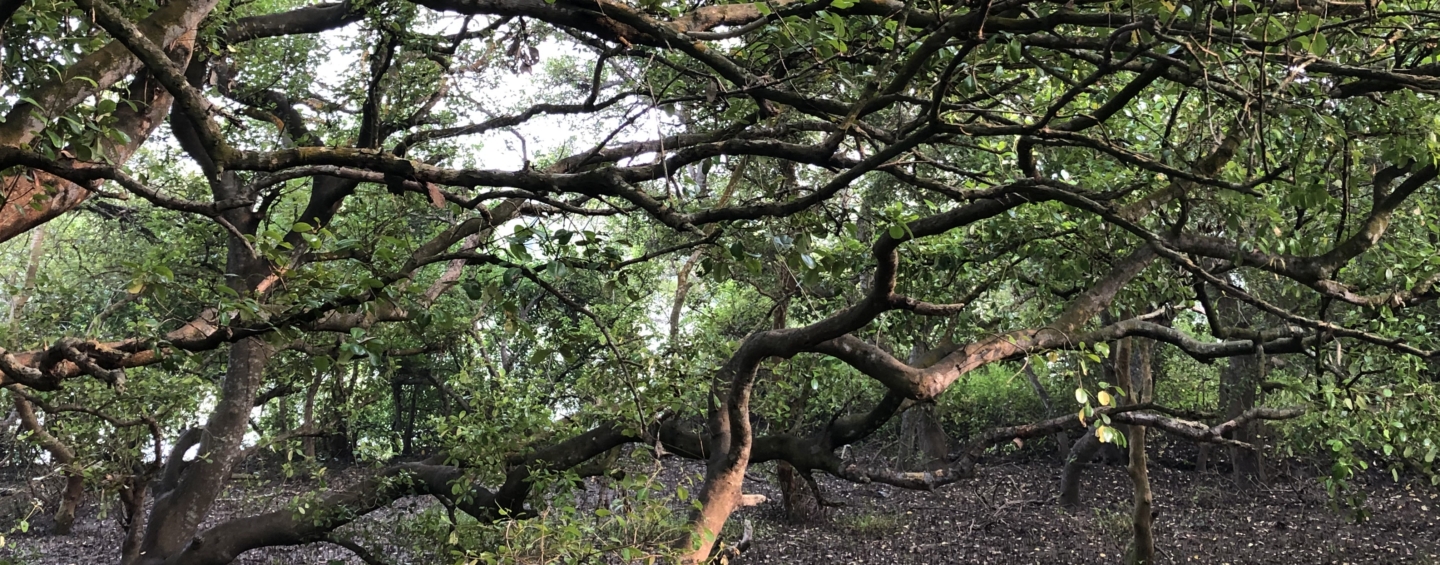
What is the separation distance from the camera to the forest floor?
25.7 feet

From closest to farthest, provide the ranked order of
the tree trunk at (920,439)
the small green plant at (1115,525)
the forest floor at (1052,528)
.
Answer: the forest floor at (1052,528) < the small green plant at (1115,525) < the tree trunk at (920,439)

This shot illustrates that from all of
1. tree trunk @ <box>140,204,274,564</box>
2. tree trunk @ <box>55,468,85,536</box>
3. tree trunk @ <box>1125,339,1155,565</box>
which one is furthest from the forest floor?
tree trunk @ <box>1125,339,1155,565</box>

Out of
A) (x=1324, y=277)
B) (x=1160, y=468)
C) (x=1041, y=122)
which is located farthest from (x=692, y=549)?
(x=1160, y=468)

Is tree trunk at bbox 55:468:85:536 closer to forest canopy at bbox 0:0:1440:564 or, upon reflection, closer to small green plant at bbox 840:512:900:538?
forest canopy at bbox 0:0:1440:564

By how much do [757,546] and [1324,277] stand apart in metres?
5.92

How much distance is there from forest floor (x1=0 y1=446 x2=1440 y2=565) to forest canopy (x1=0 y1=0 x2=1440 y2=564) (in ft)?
5.16

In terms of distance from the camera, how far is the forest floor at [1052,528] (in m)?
7.83

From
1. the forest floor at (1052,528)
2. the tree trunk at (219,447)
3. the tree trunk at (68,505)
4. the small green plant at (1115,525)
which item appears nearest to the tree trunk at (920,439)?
the forest floor at (1052,528)

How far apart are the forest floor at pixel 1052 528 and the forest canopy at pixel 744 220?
157 centimetres

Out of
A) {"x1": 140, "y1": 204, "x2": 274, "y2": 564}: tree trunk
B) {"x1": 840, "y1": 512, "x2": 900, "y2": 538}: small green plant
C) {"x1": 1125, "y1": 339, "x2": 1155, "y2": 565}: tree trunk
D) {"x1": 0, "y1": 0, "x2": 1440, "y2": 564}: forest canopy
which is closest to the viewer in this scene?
{"x1": 0, "y1": 0, "x2": 1440, "y2": 564}: forest canopy

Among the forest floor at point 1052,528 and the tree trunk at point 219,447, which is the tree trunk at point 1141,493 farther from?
the tree trunk at point 219,447

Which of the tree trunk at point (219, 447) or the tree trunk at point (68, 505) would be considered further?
the tree trunk at point (68, 505)

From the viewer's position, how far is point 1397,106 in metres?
3.43

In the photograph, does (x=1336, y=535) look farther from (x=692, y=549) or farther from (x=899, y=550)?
(x=692, y=549)
